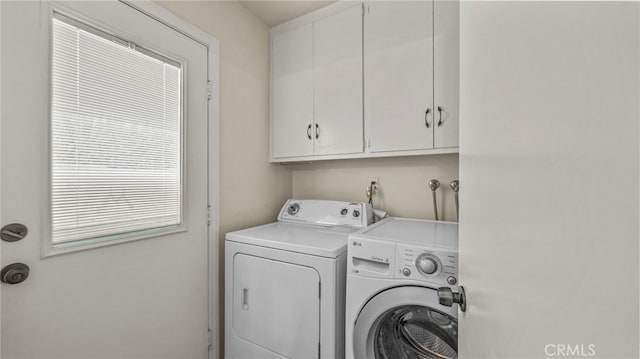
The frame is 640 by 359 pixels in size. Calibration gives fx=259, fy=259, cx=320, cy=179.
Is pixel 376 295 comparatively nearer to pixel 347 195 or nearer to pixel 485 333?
pixel 485 333

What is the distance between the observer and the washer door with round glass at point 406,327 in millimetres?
1010

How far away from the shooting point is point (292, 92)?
1896mm

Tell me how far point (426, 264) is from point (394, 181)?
2.97 ft

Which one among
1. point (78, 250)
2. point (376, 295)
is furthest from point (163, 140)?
point (376, 295)

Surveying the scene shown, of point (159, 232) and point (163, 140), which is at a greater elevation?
point (163, 140)

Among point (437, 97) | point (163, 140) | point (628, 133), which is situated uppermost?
point (437, 97)

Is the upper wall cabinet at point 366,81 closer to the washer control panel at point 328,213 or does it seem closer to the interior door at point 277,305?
the washer control panel at point 328,213

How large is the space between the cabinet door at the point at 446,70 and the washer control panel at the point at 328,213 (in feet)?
1.96

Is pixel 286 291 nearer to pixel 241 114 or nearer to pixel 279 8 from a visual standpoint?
pixel 241 114

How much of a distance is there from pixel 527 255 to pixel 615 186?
0.11 metres

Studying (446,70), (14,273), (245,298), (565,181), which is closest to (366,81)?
(446,70)

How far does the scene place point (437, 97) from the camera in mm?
1434

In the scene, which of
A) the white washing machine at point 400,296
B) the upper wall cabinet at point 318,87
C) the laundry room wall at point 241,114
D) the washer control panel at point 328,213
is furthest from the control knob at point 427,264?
the laundry room wall at point 241,114

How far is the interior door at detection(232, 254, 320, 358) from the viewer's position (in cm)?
121
